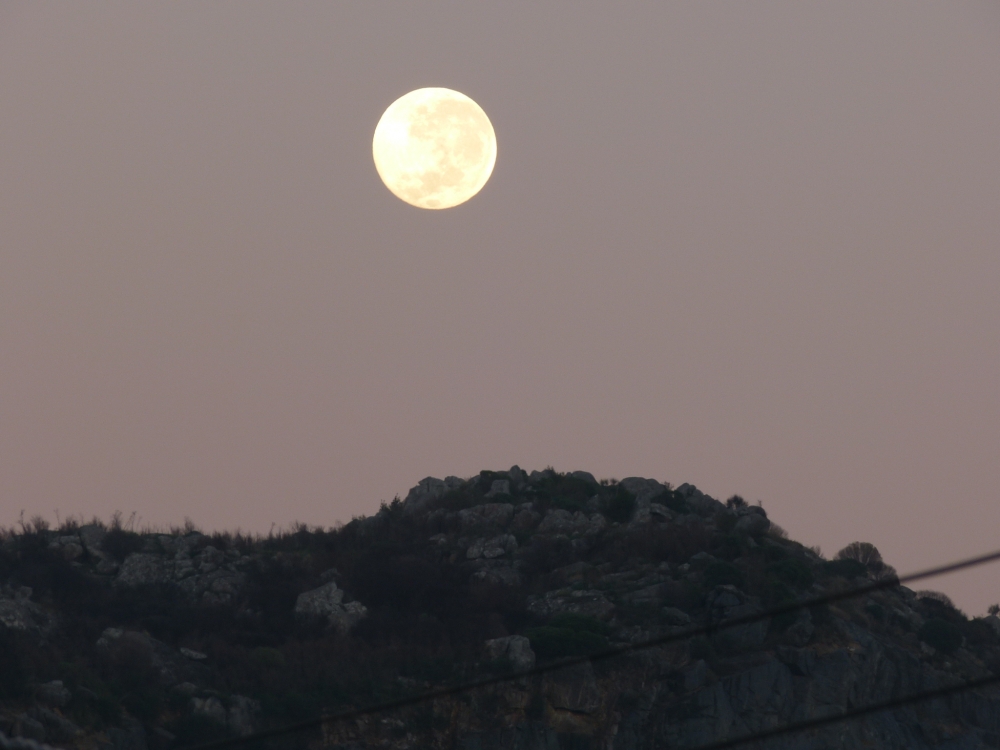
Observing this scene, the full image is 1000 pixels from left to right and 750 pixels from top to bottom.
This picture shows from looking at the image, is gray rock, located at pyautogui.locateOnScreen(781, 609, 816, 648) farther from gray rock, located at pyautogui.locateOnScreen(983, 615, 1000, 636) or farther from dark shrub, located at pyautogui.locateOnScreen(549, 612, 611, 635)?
gray rock, located at pyautogui.locateOnScreen(983, 615, 1000, 636)

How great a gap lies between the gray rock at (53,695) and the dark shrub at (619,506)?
36.6 metres

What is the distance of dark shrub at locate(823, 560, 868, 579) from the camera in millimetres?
76938

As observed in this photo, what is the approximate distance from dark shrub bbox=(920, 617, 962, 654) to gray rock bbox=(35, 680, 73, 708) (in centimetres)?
4408

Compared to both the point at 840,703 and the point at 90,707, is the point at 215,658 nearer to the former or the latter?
the point at 90,707

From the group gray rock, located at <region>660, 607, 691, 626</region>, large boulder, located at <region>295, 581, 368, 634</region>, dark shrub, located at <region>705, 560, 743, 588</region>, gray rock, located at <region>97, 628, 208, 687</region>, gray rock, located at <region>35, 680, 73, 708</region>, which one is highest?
dark shrub, located at <region>705, 560, 743, 588</region>

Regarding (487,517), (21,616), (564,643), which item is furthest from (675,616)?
(21,616)

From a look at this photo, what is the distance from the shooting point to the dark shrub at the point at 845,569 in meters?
76.9

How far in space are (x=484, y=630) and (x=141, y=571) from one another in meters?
20.7

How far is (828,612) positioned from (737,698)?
364 inches

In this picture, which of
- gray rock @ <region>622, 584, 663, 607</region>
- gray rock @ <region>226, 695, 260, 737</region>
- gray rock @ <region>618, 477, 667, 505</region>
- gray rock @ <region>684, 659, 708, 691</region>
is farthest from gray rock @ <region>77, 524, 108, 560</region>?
gray rock @ <region>684, 659, 708, 691</region>

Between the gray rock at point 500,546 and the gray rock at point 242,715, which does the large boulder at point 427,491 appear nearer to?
the gray rock at point 500,546

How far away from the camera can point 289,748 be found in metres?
55.8

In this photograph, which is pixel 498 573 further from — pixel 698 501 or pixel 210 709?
pixel 210 709

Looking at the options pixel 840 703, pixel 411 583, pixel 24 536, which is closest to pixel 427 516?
pixel 411 583
